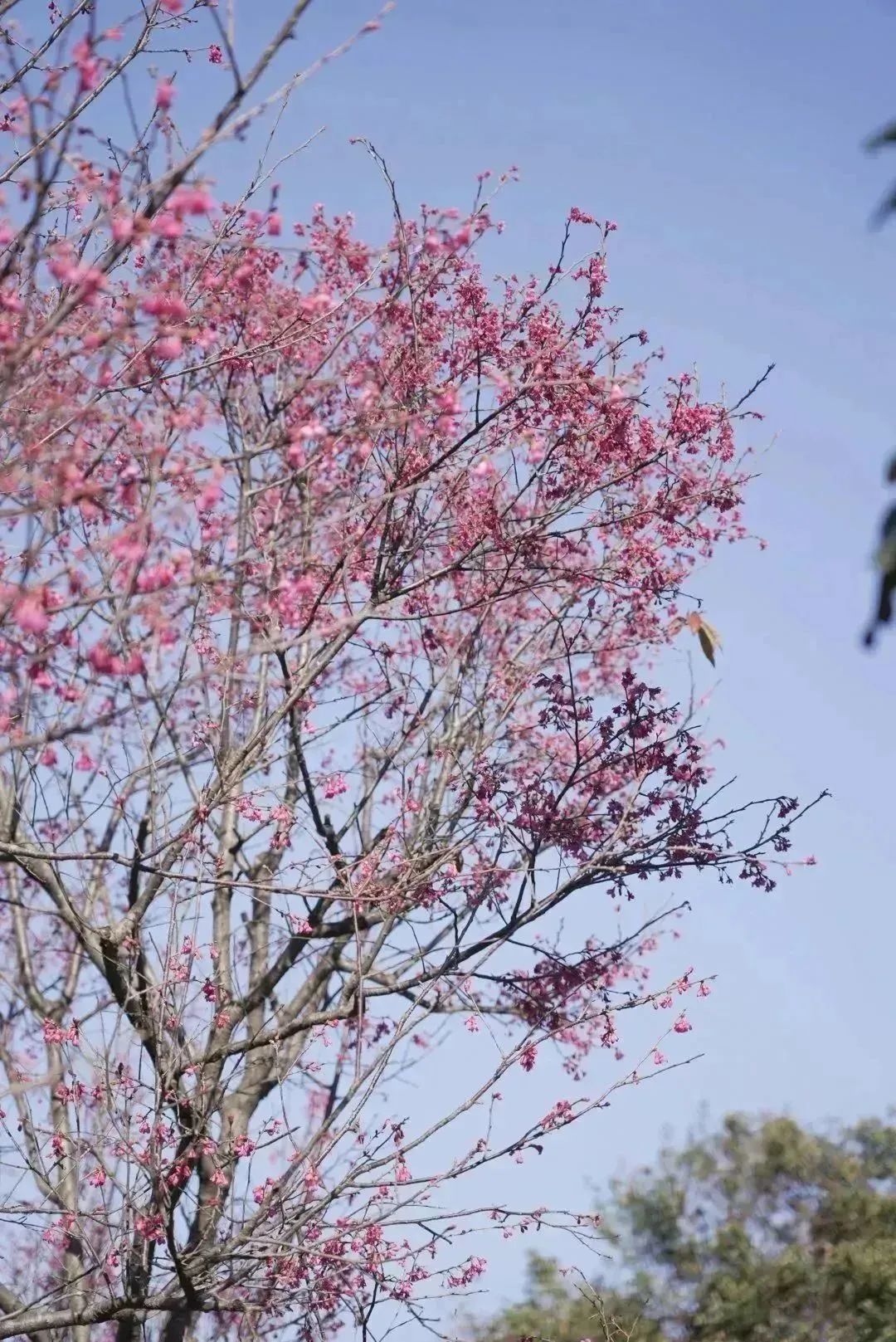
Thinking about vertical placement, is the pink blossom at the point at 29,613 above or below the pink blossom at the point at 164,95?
below

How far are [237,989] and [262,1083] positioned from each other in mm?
762

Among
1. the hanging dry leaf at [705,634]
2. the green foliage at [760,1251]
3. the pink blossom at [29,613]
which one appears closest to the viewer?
the pink blossom at [29,613]

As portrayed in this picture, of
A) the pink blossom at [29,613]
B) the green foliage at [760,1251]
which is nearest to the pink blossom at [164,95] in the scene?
the pink blossom at [29,613]

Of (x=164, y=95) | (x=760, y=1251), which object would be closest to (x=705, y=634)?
(x=164, y=95)

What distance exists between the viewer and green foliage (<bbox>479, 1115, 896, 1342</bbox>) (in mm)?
25094

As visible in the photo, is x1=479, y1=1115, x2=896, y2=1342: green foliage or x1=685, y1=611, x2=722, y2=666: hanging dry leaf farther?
x1=479, y1=1115, x2=896, y2=1342: green foliage

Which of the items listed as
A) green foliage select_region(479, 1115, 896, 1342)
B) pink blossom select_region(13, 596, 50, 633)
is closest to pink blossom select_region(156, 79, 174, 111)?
pink blossom select_region(13, 596, 50, 633)

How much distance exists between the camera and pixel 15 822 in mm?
7672

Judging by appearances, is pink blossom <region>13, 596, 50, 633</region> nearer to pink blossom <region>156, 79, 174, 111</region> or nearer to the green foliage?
pink blossom <region>156, 79, 174, 111</region>

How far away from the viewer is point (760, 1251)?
2714 centimetres

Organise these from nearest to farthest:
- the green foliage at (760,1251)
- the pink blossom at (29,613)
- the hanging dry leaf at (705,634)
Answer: the pink blossom at (29,613)
the hanging dry leaf at (705,634)
the green foliage at (760,1251)

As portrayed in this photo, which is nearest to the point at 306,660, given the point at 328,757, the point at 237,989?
the point at 328,757

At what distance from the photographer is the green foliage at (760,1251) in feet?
82.3

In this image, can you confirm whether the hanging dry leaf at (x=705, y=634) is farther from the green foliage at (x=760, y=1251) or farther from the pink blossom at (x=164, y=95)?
the green foliage at (x=760, y=1251)
